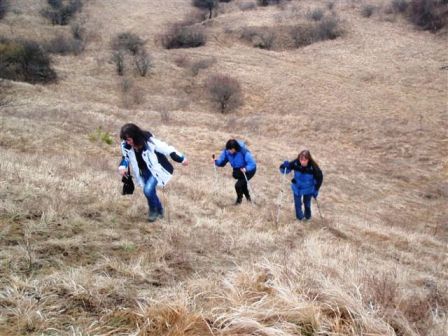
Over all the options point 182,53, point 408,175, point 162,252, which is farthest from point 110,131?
point 182,53

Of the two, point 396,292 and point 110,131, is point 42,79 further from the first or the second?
point 396,292

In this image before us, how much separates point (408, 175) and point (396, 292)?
16.9 metres

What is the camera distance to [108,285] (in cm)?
353

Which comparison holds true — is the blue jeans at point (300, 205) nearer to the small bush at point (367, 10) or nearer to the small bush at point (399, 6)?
the small bush at point (367, 10)

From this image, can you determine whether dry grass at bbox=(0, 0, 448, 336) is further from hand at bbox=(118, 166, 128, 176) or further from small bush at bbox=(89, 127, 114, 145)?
hand at bbox=(118, 166, 128, 176)

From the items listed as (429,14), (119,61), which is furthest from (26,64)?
(429,14)

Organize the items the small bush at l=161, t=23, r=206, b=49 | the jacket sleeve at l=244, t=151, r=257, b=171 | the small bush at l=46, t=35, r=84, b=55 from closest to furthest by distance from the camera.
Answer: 1. the jacket sleeve at l=244, t=151, r=257, b=171
2. the small bush at l=46, t=35, r=84, b=55
3. the small bush at l=161, t=23, r=206, b=49

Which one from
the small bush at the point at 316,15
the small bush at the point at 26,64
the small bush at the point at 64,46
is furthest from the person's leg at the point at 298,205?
the small bush at the point at 316,15

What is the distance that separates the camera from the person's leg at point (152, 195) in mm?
6227

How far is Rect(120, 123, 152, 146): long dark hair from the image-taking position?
570 centimetres

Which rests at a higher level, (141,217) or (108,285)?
(108,285)

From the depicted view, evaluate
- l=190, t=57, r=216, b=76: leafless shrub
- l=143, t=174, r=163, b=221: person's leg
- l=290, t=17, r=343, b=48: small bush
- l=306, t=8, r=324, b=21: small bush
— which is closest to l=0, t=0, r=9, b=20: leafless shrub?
l=190, t=57, r=216, b=76: leafless shrub

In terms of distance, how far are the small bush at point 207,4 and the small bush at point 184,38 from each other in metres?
10.0

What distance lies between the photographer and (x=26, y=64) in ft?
108
